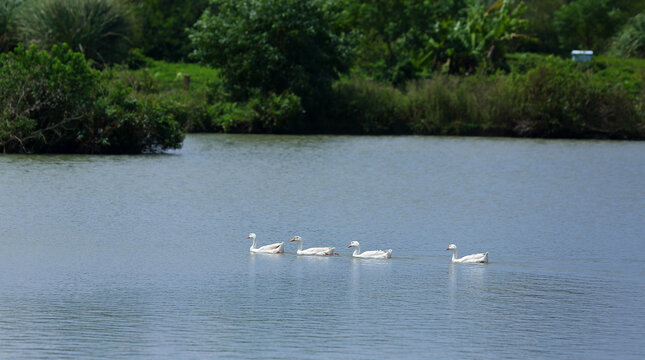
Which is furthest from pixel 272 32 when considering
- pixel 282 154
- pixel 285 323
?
pixel 285 323

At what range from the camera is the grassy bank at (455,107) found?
48188 millimetres

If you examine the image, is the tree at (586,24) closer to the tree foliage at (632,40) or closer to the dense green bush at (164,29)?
the tree foliage at (632,40)

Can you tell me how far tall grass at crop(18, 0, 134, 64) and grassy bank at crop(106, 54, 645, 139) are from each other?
2976 millimetres

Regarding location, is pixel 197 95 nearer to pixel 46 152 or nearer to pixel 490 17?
pixel 46 152

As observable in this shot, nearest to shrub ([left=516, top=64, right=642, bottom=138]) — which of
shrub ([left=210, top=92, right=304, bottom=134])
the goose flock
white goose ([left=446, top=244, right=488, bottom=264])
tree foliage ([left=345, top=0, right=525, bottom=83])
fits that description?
tree foliage ([left=345, top=0, right=525, bottom=83])

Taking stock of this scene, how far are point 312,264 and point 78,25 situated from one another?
36183 millimetres

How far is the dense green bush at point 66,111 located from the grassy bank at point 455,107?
10737 mm

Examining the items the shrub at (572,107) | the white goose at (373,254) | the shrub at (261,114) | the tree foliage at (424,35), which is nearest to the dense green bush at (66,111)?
the shrub at (261,114)

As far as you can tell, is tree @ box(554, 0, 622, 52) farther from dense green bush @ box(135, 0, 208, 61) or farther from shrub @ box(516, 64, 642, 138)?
dense green bush @ box(135, 0, 208, 61)

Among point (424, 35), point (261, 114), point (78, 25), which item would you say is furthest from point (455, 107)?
point (78, 25)

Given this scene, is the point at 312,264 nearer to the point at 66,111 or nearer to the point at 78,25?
the point at 66,111

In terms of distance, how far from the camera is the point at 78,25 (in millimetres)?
50562

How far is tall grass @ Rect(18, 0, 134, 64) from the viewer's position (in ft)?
165

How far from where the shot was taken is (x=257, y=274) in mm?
16266
